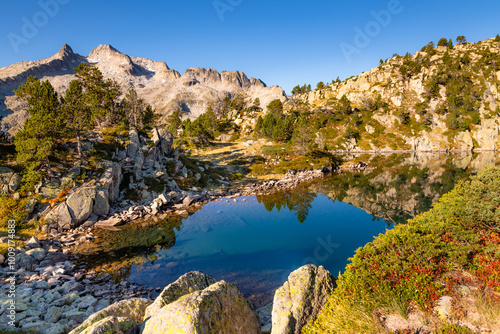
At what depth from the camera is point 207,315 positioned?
7.57 m

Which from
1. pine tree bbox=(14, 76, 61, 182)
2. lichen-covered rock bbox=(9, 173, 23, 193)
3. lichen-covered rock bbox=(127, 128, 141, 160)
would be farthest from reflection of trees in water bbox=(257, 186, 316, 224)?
lichen-covered rock bbox=(9, 173, 23, 193)

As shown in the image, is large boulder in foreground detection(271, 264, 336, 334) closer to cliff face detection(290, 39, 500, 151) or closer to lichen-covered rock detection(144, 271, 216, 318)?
lichen-covered rock detection(144, 271, 216, 318)

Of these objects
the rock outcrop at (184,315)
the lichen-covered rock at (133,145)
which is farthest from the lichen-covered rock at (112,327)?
the lichen-covered rock at (133,145)

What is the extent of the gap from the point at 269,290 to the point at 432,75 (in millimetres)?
200850

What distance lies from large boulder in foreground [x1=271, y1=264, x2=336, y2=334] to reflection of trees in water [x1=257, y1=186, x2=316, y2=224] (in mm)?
22198

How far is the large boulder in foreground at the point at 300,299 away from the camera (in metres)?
9.31

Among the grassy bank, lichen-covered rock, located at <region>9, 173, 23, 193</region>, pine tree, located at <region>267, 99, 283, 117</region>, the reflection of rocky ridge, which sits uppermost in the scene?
pine tree, located at <region>267, 99, 283, 117</region>

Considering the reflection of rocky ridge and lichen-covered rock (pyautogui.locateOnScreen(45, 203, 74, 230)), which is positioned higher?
lichen-covered rock (pyautogui.locateOnScreen(45, 203, 74, 230))

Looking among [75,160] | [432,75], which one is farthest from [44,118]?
[432,75]

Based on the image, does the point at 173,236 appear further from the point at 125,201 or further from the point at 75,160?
the point at 75,160

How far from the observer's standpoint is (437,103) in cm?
13862

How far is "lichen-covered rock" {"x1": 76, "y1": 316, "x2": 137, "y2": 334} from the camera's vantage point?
660 centimetres

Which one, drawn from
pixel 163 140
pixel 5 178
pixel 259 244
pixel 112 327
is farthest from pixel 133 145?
pixel 112 327

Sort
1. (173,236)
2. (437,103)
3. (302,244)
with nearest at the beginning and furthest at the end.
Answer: (302,244) → (173,236) → (437,103)
